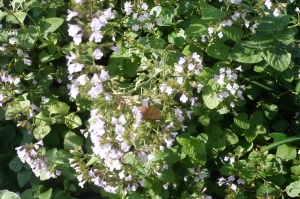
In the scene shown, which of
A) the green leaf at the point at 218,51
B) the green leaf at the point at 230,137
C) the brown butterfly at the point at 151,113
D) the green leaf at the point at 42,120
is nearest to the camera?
the brown butterfly at the point at 151,113

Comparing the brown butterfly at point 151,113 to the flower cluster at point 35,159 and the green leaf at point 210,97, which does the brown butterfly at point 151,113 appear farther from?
the flower cluster at point 35,159

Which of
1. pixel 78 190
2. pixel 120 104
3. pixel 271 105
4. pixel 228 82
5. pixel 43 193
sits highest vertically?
pixel 120 104

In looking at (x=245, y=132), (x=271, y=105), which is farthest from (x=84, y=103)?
(x=271, y=105)

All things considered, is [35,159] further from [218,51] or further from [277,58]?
[277,58]

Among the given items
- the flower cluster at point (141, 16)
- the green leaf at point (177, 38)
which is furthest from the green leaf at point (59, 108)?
the green leaf at point (177, 38)

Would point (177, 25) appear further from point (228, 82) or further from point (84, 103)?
point (84, 103)

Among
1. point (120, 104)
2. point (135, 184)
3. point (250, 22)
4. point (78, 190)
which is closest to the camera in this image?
point (120, 104)

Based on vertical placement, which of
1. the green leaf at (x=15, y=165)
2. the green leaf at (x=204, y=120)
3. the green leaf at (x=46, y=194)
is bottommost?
the green leaf at (x=15, y=165)
